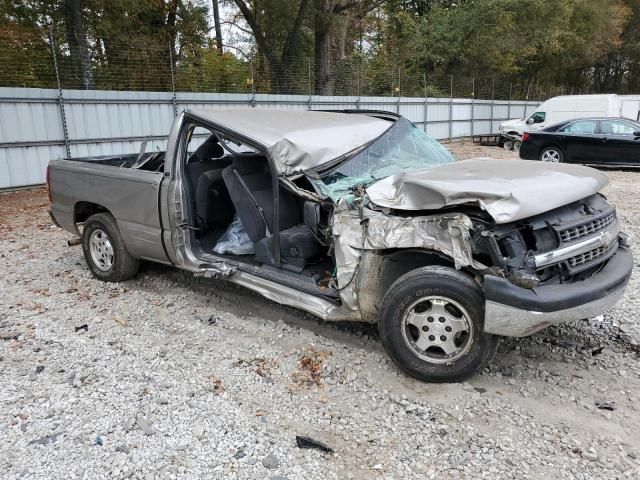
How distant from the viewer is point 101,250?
5344mm

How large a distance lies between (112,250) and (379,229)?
3.09m

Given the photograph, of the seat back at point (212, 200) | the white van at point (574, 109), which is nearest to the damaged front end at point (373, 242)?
the seat back at point (212, 200)

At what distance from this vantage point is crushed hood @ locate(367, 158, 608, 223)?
9.73ft

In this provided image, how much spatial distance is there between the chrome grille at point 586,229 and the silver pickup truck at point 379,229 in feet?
0.04

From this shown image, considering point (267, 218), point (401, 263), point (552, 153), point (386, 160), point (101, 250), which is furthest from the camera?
point (552, 153)

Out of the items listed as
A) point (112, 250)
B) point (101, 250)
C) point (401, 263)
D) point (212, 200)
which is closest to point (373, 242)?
point (401, 263)

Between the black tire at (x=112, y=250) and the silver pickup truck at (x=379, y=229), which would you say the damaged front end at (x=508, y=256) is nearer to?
the silver pickup truck at (x=379, y=229)

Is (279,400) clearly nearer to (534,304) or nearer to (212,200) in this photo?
(534,304)

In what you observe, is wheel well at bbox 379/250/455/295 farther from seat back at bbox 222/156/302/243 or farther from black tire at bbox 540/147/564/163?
black tire at bbox 540/147/564/163

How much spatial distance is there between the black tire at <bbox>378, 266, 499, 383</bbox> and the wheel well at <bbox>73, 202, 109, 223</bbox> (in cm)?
346

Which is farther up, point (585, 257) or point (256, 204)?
point (256, 204)

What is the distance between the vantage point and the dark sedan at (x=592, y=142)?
44.1 feet

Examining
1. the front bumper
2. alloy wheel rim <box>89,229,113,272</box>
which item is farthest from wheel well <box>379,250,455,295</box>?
alloy wheel rim <box>89,229,113,272</box>

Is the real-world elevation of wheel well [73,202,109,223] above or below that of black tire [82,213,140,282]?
above
